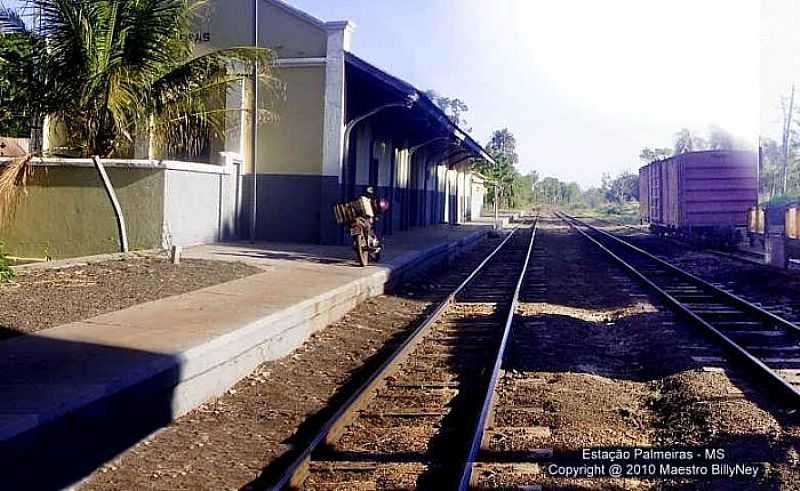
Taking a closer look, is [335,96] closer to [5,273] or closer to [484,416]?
[5,273]

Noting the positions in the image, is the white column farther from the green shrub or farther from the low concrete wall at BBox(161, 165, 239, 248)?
the green shrub

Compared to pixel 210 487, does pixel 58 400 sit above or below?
above

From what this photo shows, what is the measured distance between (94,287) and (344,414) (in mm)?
5667

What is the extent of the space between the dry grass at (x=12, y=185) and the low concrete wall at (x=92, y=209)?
75 cm

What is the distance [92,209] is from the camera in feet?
60.8

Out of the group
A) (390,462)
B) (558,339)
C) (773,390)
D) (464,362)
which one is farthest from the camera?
(558,339)

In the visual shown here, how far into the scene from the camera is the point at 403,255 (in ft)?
66.7

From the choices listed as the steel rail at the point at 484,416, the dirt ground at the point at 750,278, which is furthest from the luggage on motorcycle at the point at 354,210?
the dirt ground at the point at 750,278

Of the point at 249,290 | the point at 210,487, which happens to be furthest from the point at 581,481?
the point at 249,290

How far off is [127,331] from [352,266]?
28.1ft

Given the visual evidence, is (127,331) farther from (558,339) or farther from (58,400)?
(558,339)

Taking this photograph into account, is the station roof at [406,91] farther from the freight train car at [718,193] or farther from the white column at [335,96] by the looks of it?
the freight train car at [718,193]

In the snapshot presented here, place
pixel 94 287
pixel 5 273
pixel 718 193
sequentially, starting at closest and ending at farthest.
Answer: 1. pixel 5 273
2. pixel 94 287
3. pixel 718 193

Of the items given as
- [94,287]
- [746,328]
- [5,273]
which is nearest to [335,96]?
[94,287]
